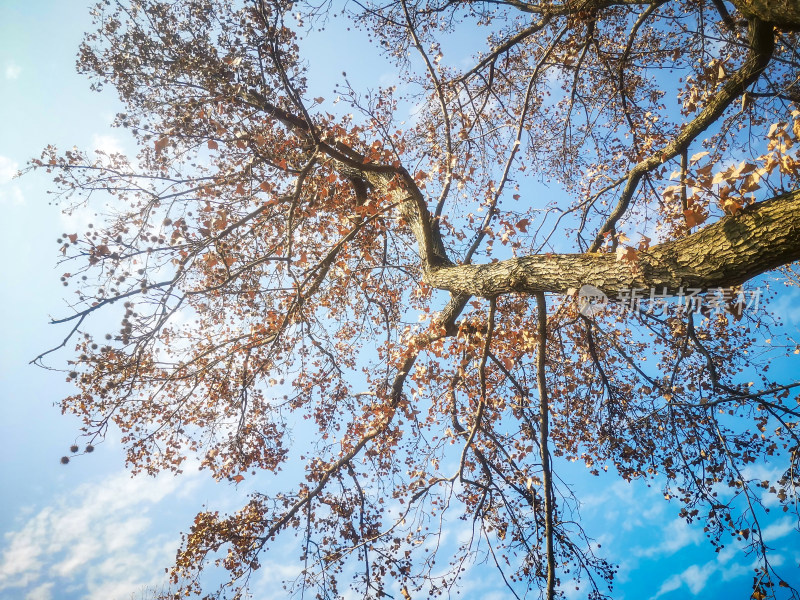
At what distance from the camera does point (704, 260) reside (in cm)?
240

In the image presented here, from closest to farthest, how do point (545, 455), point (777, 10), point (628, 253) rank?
point (628, 253)
point (777, 10)
point (545, 455)

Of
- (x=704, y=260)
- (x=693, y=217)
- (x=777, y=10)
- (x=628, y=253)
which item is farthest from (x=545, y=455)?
(x=777, y=10)

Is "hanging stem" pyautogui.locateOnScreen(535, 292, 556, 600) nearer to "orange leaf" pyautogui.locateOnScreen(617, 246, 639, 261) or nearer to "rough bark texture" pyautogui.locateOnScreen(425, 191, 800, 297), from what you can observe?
"rough bark texture" pyautogui.locateOnScreen(425, 191, 800, 297)

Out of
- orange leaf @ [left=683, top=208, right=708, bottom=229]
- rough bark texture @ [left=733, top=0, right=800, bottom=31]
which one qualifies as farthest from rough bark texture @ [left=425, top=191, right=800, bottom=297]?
rough bark texture @ [left=733, top=0, right=800, bottom=31]

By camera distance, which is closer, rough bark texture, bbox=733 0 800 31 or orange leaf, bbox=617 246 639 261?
orange leaf, bbox=617 246 639 261

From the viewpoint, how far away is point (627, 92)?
6473mm

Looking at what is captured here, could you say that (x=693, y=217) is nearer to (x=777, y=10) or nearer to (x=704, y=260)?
(x=704, y=260)

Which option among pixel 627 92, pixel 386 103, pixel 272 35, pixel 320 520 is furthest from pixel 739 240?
pixel 320 520

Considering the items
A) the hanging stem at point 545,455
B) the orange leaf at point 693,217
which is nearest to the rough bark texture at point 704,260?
the orange leaf at point 693,217

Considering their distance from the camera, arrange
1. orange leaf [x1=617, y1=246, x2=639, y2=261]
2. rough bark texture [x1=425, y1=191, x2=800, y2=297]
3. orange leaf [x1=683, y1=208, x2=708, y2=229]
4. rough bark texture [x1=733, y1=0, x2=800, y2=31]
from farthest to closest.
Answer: rough bark texture [x1=733, y1=0, x2=800, y2=31] < orange leaf [x1=617, y1=246, x2=639, y2=261] < orange leaf [x1=683, y1=208, x2=708, y2=229] < rough bark texture [x1=425, y1=191, x2=800, y2=297]

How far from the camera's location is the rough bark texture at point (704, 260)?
2.21m

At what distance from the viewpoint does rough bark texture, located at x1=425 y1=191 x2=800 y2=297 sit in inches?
87.0

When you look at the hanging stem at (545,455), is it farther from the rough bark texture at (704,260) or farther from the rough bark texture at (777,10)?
the rough bark texture at (777,10)

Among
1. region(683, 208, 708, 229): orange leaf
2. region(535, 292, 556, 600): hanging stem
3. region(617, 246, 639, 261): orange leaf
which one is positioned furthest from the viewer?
region(535, 292, 556, 600): hanging stem
